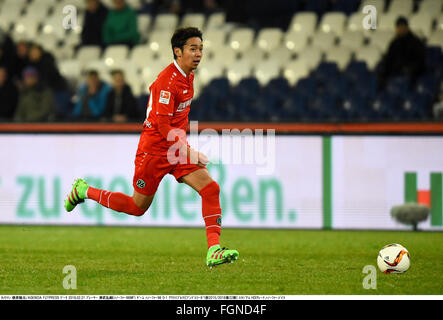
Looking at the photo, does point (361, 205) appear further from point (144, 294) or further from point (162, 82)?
point (144, 294)

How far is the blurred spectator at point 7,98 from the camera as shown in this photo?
13766 mm

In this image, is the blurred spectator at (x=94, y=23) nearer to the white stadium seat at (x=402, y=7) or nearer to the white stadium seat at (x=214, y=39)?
the white stadium seat at (x=214, y=39)

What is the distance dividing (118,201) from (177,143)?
1.01 meters

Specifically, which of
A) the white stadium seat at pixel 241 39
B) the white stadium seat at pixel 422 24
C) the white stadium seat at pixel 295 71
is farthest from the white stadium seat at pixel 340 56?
the white stadium seat at pixel 241 39

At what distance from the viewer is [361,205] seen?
1198cm

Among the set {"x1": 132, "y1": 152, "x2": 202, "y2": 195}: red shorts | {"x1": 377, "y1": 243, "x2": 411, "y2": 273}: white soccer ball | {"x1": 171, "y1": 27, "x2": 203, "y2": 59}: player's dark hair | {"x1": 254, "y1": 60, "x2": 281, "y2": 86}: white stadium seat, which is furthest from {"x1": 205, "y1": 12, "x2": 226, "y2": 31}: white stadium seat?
{"x1": 377, "y1": 243, "x2": 411, "y2": 273}: white soccer ball

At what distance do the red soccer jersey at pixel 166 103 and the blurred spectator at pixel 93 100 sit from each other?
5555 millimetres

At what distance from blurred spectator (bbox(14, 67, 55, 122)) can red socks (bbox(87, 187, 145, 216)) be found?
521 cm

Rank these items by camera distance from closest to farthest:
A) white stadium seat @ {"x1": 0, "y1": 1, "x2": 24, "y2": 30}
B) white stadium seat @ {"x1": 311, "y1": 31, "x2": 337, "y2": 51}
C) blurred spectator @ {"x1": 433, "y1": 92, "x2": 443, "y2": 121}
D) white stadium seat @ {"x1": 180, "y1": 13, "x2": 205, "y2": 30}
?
1. blurred spectator @ {"x1": 433, "y1": 92, "x2": 443, "y2": 121}
2. white stadium seat @ {"x1": 311, "y1": 31, "x2": 337, "y2": 51}
3. white stadium seat @ {"x1": 180, "y1": 13, "x2": 205, "y2": 30}
4. white stadium seat @ {"x1": 0, "y1": 1, "x2": 24, "y2": 30}

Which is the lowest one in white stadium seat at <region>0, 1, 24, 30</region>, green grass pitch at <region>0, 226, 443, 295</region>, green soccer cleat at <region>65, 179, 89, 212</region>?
green grass pitch at <region>0, 226, 443, 295</region>

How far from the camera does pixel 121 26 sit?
15.6 m

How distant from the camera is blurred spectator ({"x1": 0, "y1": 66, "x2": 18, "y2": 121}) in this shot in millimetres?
13766

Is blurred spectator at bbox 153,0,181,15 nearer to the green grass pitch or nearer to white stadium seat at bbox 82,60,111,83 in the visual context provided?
white stadium seat at bbox 82,60,111,83
